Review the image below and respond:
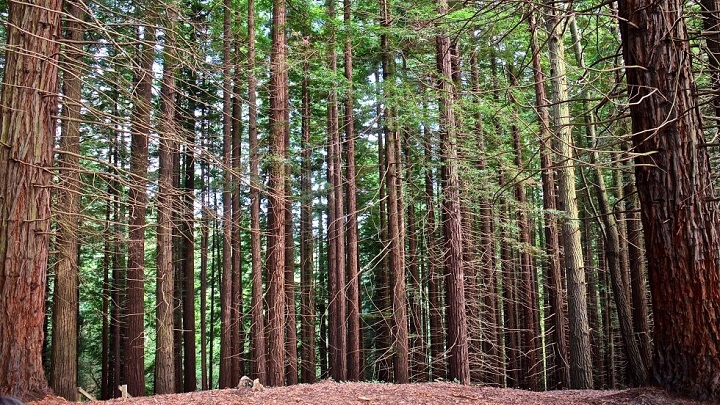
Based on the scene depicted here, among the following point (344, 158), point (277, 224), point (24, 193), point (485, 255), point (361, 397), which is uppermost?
point (344, 158)

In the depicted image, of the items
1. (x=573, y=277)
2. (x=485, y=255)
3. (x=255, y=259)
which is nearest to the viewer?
(x=573, y=277)

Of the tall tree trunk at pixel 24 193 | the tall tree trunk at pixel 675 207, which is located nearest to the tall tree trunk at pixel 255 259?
the tall tree trunk at pixel 24 193

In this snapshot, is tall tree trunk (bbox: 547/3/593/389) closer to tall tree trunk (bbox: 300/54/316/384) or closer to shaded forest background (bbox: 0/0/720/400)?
shaded forest background (bbox: 0/0/720/400)

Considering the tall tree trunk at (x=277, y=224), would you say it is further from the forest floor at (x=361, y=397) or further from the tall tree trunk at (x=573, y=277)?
the tall tree trunk at (x=573, y=277)

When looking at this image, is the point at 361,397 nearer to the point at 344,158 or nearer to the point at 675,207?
the point at 675,207

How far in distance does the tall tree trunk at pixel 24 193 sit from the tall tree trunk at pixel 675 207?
18.7 ft

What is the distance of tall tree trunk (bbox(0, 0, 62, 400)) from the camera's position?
5.18m

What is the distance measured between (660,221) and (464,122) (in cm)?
725

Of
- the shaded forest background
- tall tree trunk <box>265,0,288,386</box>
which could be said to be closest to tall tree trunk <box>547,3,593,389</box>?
the shaded forest background

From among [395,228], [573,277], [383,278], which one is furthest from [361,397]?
[383,278]

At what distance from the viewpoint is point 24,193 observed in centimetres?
525

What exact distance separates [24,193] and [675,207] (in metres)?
6.27

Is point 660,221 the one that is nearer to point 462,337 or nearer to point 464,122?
point 462,337

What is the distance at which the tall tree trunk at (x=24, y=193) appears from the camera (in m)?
5.18
